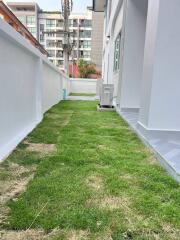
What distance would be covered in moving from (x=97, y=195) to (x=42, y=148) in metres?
1.56

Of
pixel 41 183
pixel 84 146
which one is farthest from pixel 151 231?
pixel 84 146

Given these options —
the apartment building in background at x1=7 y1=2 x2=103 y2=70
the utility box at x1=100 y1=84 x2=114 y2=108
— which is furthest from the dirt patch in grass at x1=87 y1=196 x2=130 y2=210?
the apartment building in background at x1=7 y1=2 x2=103 y2=70

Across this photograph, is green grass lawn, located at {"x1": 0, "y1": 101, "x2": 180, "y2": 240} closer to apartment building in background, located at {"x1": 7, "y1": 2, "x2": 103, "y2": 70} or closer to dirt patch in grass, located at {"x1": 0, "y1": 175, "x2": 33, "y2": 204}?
dirt patch in grass, located at {"x1": 0, "y1": 175, "x2": 33, "y2": 204}

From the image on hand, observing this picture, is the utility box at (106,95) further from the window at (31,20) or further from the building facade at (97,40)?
the window at (31,20)

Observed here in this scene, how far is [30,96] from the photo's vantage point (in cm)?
466

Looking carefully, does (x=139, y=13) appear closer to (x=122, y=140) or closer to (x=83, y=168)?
(x=122, y=140)

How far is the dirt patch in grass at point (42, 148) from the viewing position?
335 cm

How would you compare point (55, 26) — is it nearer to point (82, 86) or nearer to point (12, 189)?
point (82, 86)

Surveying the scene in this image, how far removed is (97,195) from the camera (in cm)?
214

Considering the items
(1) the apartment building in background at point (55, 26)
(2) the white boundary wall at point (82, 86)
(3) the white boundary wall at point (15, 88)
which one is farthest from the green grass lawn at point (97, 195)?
(1) the apartment building in background at point (55, 26)

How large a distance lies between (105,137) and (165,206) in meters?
2.36

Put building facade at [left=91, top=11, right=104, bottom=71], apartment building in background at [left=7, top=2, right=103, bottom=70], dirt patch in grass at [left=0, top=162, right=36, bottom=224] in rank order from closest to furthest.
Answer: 1. dirt patch in grass at [left=0, top=162, right=36, bottom=224]
2. building facade at [left=91, top=11, right=104, bottom=71]
3. apartment building in background at [left=7, top=2, right=103, bottom=70]

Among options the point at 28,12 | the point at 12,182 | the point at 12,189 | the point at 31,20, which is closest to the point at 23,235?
the point at 12,189

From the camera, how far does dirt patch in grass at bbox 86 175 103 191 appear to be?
7.50 ft
